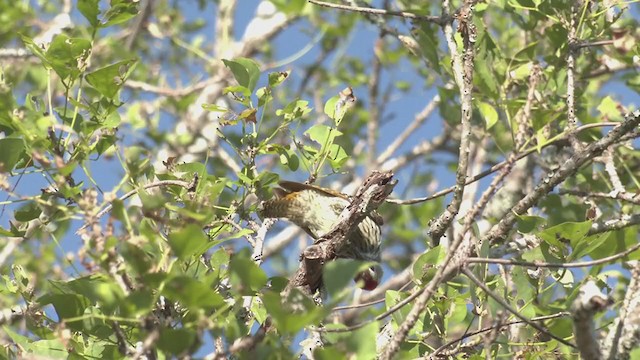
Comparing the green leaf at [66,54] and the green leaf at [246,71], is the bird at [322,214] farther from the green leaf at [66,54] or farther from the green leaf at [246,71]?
the green leaf at [66,54]

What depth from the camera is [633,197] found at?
3.28 m

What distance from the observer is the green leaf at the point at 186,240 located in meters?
1.92

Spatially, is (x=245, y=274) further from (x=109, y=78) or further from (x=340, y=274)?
(x=109, y=78)

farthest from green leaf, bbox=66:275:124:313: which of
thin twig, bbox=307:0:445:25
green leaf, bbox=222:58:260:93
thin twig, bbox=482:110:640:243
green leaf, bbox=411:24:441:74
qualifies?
green leaf, bbox=411:24:441:74

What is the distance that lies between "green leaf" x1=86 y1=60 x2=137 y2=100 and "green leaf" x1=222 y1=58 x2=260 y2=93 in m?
0.28

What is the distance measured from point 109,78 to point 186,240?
0.78 meters

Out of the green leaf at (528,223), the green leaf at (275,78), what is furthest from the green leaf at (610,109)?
the green leaf at (275,78)

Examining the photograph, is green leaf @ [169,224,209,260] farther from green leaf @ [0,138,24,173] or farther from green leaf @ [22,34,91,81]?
green leaf @ [22,34,91,81]

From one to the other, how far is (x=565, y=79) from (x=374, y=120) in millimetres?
3048

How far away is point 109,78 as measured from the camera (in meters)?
2.55

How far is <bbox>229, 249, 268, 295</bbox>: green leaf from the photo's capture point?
6.37 ft

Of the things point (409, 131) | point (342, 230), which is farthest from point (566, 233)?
point (409, 131)

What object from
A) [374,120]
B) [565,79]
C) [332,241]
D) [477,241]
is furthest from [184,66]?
[477,241]

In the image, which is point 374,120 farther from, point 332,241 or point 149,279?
point 149,279
